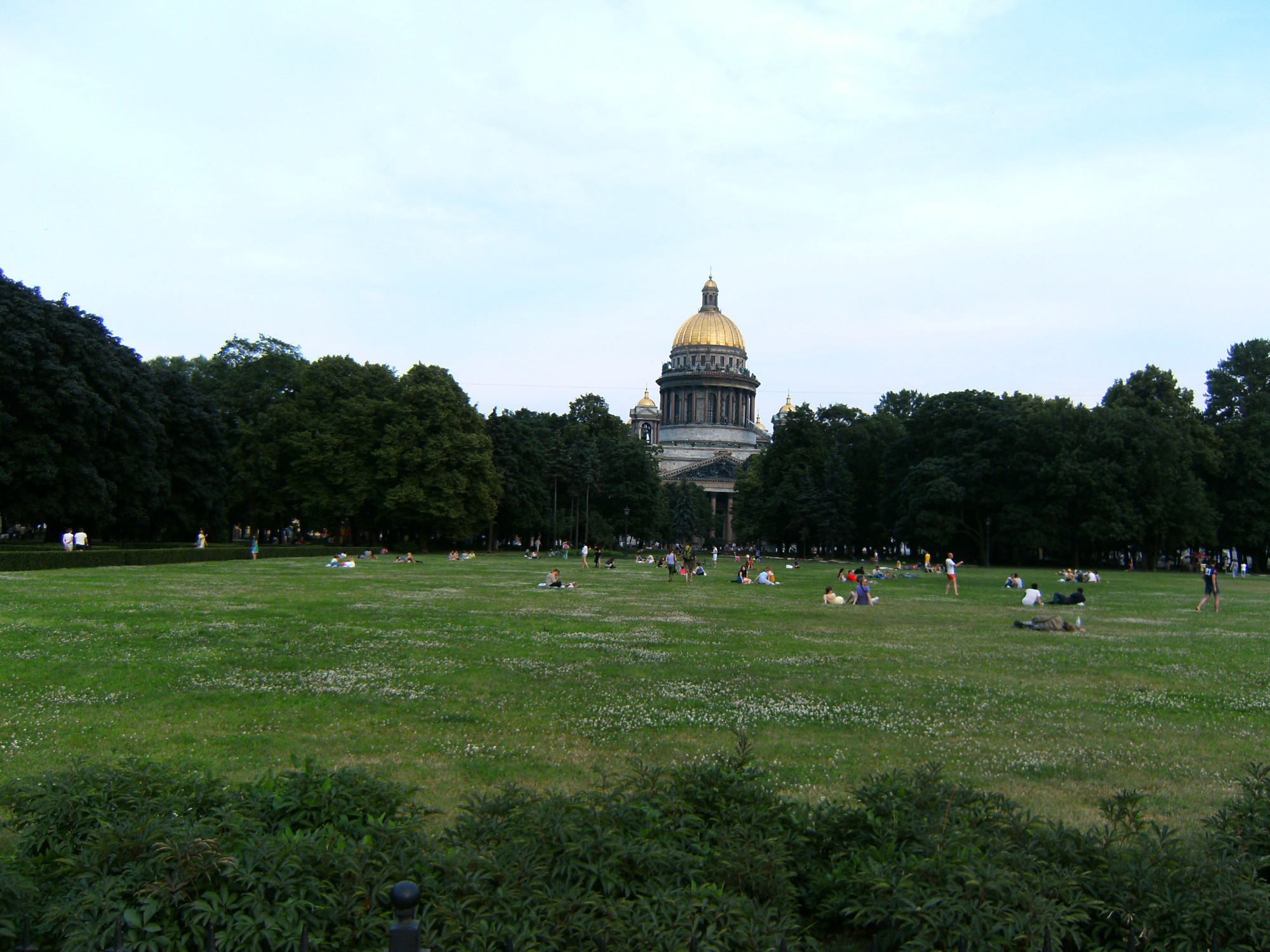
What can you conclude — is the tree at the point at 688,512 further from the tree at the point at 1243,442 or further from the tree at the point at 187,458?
the tree at the point at 187,458

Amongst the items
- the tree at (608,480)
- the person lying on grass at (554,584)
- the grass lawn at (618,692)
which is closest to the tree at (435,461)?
the tree at (608,480)

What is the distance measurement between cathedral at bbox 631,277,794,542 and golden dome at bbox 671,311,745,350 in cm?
11

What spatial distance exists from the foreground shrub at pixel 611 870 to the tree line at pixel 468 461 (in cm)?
4442

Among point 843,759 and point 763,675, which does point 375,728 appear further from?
point 763,675

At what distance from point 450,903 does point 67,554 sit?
3732cm

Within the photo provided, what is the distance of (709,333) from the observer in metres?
165

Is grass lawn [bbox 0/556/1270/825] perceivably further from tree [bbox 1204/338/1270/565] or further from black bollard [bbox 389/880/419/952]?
tree [bbox 1204/338/1270/565]

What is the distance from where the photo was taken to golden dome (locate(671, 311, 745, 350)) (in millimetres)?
164375

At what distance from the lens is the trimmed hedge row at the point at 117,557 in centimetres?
3328

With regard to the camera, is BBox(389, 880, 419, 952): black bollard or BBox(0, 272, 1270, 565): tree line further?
BBox(0, 272, 1270, 565): tree line

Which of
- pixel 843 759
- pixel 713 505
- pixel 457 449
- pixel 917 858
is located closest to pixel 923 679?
pixel 843 759

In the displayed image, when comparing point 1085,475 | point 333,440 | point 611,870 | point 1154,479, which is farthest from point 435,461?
point 611,870

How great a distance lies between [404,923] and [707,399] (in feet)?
525

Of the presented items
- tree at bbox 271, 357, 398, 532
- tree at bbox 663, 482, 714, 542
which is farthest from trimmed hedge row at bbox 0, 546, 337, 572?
tree at bbox 663, 482, 714, 542
